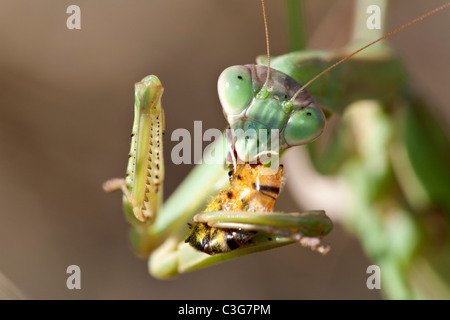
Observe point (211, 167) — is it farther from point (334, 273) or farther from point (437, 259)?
point (334, 273)

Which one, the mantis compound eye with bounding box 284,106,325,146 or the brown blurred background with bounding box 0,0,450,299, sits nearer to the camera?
the mantis compound eye with bounding box 284,106,325,146

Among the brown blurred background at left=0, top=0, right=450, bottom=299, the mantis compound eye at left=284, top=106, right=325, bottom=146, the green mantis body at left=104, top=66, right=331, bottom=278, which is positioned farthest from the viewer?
the brown blurred background at left=0, top=0, right=450, bottom=299

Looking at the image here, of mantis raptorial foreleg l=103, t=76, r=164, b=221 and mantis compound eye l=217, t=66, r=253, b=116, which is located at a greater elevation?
mantis compound eye l=217, t=66, r=253, b=116

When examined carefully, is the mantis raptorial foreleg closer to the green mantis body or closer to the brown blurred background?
the green mantis body

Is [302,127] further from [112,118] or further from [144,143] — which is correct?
[112,118]

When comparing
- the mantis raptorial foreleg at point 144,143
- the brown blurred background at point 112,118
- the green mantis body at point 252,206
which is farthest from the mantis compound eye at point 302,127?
the brown blurred background at point 112,118

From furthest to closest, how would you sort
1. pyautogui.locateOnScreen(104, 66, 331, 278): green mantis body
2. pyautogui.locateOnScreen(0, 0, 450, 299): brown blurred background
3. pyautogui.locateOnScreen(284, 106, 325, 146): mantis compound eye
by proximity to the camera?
1. pyautogui.locateOnScreen(0, 0, 450, 299): brown blurred background
2. pyautogui.locateOnScreen(284, 106, 325, 146): mantis compound eye
3. pyautogui.locateOnScreen(104, 66, 331, 278): green mantis body

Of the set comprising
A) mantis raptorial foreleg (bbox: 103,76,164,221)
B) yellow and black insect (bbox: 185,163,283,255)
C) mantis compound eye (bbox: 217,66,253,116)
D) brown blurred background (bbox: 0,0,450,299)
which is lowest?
yellow and black insect (bbox: 185,163,283,255)

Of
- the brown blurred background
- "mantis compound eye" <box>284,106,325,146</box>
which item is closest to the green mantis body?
"mantis compound eye" <box>284,106,325,146</box>

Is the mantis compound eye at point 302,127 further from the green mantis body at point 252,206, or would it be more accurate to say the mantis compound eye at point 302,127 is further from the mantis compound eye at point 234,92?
the mantis compound eye at point 234,92
